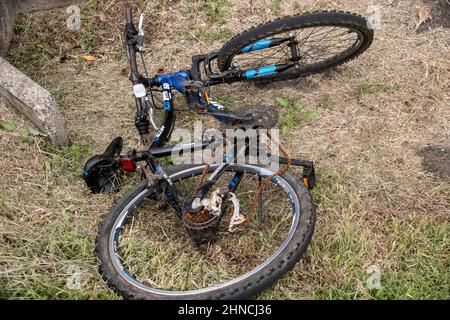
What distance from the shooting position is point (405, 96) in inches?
194

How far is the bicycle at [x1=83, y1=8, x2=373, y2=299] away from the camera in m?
3.44

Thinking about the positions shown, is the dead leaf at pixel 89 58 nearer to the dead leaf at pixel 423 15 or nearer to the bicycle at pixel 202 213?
the bicycle at pixel 202 213

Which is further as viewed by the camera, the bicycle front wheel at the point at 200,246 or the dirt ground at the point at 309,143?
the dirt ground at the point at 309,143

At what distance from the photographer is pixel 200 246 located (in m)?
3.80

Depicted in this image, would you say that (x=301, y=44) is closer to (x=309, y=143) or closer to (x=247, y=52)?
(x=247, y=52)

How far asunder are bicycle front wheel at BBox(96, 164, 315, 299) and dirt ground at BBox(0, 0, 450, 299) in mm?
250

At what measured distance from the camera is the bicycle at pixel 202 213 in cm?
344

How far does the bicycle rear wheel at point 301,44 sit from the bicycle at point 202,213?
2 cm

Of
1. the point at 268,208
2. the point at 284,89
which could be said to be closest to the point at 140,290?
the point at 268,208

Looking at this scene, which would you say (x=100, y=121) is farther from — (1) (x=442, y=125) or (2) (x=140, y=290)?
(1) (x=442, y=125)

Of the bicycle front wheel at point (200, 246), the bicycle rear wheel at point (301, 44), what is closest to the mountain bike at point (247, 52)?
the bicycle rear wheel at point (301, 44)

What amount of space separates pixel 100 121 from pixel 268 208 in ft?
6.82

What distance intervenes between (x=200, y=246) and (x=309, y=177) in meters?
1.05

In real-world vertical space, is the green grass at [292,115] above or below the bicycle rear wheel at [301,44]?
below
